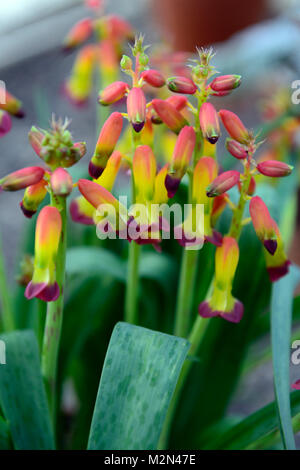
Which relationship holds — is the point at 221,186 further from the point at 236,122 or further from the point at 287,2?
the point at 287,2

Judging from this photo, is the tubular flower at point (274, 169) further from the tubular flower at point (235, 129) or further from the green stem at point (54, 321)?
the green stem at point (54, 321)


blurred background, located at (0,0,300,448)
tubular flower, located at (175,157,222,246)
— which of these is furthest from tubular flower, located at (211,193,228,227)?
blurred background, located at (0,0,300,448)

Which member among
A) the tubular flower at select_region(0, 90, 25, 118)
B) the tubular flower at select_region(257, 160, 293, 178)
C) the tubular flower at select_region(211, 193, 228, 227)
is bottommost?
the tubular flower at select_region(211, 193, 228, 227)

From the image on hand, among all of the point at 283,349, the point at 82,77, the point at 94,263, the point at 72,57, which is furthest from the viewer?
the point at 72,57

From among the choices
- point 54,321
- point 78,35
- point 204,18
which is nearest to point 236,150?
point 54,321

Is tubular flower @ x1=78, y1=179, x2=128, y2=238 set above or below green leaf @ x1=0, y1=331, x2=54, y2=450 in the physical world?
above

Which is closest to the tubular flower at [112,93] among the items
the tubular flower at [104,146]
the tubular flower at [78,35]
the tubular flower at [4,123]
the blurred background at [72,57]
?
the tubular flower at [104,146]

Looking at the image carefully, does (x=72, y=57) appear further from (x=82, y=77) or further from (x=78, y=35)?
(x=78, y=35)

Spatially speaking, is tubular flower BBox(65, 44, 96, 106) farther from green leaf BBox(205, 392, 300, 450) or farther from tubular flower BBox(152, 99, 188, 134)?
green leaf BBox(205, 392, 300, 450)
